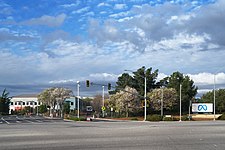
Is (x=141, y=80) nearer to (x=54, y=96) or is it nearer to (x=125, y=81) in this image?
(x=125, y=81)

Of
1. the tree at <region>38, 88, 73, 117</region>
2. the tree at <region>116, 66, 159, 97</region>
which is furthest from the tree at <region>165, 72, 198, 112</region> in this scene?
the tree at <region>38, 88, 73, 117</region>

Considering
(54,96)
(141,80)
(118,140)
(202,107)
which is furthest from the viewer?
(54,96)

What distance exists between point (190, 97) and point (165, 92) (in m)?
14.6

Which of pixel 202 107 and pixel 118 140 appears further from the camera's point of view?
pixel 202 107

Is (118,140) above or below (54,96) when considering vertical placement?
below

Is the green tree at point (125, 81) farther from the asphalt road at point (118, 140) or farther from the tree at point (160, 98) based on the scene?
the asphalt road at point (118, 140)

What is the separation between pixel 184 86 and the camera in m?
106

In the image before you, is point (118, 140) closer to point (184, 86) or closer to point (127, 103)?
point (127, 103)

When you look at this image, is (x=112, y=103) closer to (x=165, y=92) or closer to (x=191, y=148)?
(x=165, y=92)

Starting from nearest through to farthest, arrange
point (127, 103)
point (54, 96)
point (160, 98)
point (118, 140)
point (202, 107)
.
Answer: point (118, 140) < point (127, 103) < point (202, 107) < point (160, 98) < point (54, 96)

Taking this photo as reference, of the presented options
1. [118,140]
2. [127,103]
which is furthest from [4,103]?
[118,140]

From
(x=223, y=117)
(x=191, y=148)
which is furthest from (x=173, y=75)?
(x=191, y=148)

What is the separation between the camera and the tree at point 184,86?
105 m

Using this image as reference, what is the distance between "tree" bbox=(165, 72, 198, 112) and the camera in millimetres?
105438
